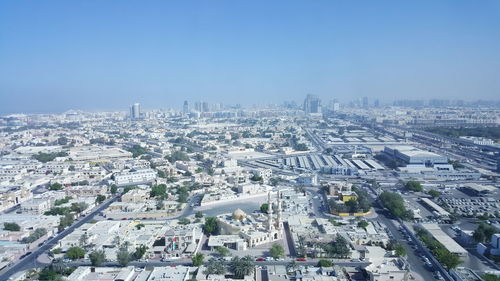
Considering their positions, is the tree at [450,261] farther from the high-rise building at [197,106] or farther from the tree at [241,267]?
the high-rise building at [197,106]

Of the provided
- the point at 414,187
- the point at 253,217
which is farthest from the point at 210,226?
the point at 414,187

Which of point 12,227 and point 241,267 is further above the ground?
point 241,267

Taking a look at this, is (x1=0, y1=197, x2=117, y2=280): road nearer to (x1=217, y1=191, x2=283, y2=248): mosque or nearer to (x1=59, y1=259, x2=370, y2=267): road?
(x1=59, y1=259, x2=370, y2=267): road

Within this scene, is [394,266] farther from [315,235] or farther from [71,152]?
[71,152]

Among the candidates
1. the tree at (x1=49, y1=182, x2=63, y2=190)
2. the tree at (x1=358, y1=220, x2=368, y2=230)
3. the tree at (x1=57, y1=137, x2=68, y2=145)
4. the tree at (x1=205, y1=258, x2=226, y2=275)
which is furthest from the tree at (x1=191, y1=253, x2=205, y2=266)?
the tree at (x1=57, y1=137, x2=68, y2=145)

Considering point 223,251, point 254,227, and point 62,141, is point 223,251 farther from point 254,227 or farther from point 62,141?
point 62,141

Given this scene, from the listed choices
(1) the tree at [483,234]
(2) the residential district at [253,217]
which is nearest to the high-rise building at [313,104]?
(2) the residential district at [253,217]
